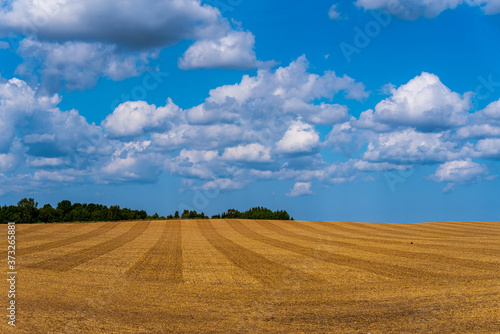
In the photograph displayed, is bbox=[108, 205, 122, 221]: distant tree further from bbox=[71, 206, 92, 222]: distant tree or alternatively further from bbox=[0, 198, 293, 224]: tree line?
bbox=[71, 206, 92, 222]: distant tree

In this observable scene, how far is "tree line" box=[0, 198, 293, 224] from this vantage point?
94.1m

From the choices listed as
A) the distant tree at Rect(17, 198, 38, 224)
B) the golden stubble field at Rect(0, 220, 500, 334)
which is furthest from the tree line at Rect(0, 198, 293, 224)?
the golden stubble field at Rect(0, 220, 500, 334)

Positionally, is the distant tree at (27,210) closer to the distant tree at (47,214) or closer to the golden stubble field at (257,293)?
the distant tree at (47,214)

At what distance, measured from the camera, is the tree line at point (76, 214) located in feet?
309

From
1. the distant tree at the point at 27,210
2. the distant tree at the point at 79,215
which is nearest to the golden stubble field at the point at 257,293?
the distant tree at the point at 27,210

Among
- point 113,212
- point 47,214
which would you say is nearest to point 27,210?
point 47,214

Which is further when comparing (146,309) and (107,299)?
(107,299)

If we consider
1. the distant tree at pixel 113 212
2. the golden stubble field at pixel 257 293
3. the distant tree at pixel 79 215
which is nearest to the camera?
the golden stubble field at pixel 257 293

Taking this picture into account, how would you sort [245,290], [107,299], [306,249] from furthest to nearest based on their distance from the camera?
[306,249] → [245,290] → [107,299]

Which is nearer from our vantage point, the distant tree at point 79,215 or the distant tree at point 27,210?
the distant tree at point 27,210

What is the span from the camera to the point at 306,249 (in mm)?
37625

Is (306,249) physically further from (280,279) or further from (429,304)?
(429,304)

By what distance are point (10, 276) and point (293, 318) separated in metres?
16.5

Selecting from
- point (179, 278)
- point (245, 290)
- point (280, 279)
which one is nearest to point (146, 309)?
point (245, 290)
